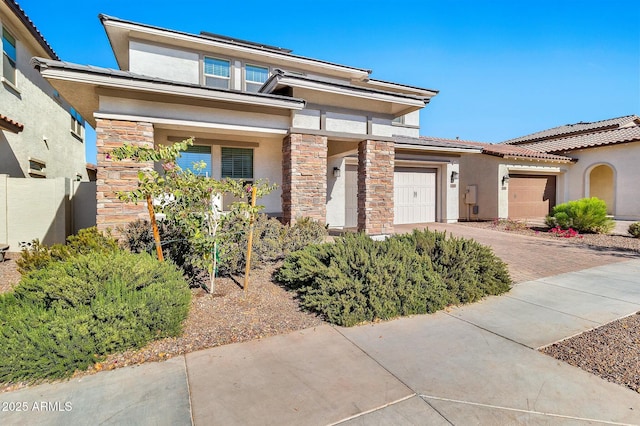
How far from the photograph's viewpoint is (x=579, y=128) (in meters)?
24.0

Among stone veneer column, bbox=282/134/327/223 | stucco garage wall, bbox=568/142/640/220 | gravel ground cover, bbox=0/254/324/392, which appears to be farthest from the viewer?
stucco garage wall, bbox=568/142/640/220

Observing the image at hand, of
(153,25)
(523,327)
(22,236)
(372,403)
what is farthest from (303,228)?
(153,25)

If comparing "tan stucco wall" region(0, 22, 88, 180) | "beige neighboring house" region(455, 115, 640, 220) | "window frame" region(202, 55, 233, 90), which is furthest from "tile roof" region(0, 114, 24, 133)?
"beige neighboring house" region(455, 115, 640, 220)

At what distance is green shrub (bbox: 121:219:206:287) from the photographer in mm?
5551

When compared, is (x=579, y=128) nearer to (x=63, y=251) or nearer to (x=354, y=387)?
(x=354, y=387)

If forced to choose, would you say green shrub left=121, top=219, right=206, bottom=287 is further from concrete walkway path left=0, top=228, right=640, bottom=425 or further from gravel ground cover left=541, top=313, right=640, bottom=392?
gravel ground cover left=541, top=313, right=640, bottom=392

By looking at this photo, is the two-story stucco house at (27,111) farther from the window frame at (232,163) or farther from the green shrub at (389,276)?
the green shrub at (389,276)

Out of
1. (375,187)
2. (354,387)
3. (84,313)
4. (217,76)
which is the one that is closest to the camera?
(354,387)

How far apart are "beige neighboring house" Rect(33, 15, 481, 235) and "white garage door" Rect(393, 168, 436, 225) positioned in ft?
0.24

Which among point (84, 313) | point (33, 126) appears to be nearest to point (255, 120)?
point (84, 313)

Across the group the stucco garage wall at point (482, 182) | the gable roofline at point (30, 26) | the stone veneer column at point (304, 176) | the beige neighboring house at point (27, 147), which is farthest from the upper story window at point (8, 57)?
the stucco garage wall at point (482, 182)

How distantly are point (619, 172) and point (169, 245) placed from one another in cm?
2096

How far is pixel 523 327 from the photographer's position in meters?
4.05

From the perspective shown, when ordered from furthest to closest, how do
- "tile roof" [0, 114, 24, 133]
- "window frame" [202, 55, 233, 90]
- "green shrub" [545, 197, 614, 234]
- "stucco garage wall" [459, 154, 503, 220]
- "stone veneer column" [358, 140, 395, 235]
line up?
"stucco garage wall" [459, 154, 503, 220], "green shrub" [545, 197, 614, 234], "window frame" [202, 55, 233, 90], "stone veneer column" [358, 140, 395, 235], "tile roof" [0, 114, 24, 133]
